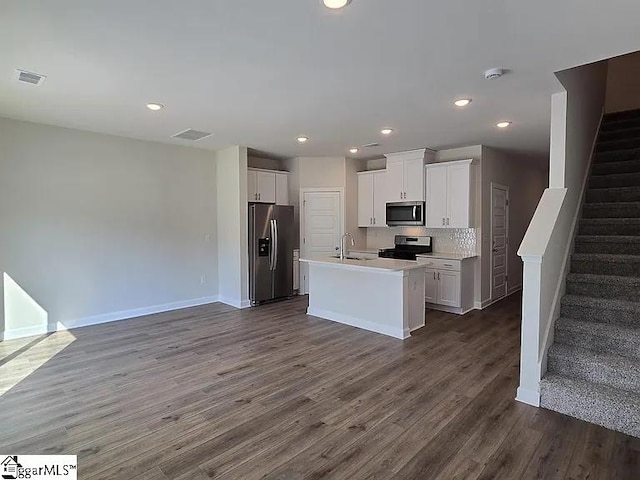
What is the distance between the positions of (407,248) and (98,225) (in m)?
4.98

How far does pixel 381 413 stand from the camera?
2.74 metres

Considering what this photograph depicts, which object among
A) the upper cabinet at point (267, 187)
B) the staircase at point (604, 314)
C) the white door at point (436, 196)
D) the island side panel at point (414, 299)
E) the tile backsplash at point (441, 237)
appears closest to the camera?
the staircase at point (604, 314)

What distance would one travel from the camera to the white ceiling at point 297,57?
2.10 meters

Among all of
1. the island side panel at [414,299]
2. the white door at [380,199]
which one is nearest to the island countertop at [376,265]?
the island side panel at [414,299]

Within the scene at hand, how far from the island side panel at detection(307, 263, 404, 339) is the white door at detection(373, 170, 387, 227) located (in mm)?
1952

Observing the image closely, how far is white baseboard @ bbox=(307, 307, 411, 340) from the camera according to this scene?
4.49m

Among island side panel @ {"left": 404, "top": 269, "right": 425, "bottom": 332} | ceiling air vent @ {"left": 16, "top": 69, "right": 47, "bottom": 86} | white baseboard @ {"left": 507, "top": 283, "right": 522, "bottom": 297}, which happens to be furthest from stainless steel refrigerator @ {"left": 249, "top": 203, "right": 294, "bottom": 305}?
white baseboard @ {"left": 507, "top": 283, "right": 522, "bottom": 297}

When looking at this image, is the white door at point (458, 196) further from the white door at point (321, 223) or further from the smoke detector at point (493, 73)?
the smoke detector at point (493, 73)

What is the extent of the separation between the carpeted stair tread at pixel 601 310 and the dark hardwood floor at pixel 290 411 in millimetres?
788

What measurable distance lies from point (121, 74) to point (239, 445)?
298 centimetres

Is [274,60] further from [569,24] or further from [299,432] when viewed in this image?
[299,432]

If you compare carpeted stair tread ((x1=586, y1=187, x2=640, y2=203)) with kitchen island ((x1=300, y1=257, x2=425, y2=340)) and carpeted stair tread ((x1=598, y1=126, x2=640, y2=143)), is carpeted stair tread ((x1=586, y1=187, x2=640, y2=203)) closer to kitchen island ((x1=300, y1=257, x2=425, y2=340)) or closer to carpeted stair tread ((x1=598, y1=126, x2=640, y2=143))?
carpeted stair tread ((x1=598, y1=126, x2=640, y2=143))

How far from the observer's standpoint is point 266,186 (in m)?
6.70

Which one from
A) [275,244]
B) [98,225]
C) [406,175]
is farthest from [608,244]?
[98,225]
